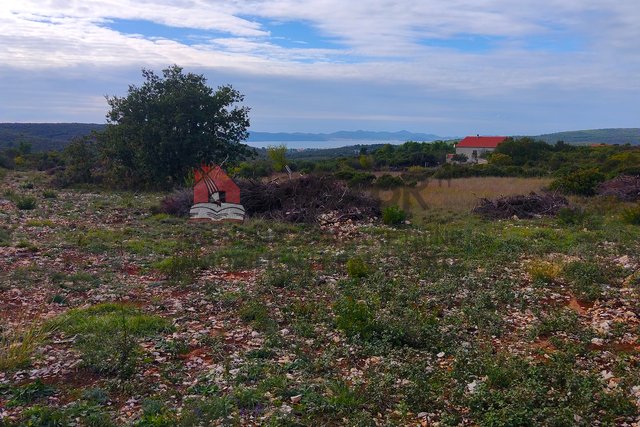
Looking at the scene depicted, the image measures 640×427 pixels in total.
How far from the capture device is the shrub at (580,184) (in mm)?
17422

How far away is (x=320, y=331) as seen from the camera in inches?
216

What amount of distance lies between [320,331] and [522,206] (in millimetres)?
10766

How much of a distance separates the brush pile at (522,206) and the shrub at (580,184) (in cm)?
283

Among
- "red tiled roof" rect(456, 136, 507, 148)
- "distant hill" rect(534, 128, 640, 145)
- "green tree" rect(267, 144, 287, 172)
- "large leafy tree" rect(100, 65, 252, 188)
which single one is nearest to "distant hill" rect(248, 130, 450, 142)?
"distant hill" rect(534, 128, 640, 145)

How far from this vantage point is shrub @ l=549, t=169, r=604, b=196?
1742 cm

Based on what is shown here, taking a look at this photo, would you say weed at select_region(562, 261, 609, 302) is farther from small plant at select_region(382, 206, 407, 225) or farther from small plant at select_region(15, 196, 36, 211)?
small plant at select_region(15, 196, 36, 211)

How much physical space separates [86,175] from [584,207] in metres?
19.6

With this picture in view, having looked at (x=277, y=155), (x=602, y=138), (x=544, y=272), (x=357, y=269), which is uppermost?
(x=602, y=138)

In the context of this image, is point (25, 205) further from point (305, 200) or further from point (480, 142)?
point (480, 142)

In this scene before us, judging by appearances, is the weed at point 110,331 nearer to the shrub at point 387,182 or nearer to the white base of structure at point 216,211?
the white base of structure at point 216,211

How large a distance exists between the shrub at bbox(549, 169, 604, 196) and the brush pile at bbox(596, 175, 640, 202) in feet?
0.82

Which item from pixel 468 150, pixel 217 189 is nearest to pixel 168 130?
pixel 217 189

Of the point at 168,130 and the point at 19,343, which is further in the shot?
the point at 168,130

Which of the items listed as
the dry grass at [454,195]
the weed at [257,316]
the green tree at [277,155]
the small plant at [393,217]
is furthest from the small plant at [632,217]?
the green tree at [277,155]
